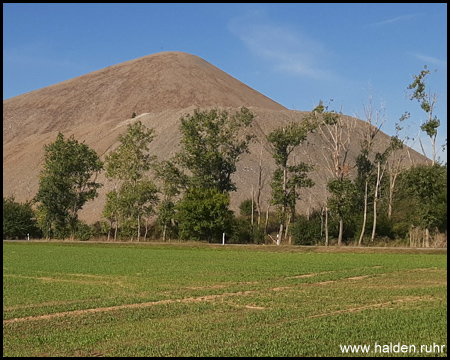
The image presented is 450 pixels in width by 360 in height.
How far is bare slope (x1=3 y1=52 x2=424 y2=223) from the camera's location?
99062 millimetres

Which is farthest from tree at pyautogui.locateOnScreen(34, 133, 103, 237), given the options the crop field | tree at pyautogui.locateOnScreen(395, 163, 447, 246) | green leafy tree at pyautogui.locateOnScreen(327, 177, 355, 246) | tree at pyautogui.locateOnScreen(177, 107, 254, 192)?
the crop field

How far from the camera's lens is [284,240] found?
211ft

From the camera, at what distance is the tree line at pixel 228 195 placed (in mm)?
58469

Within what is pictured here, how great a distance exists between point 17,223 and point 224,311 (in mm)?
62626

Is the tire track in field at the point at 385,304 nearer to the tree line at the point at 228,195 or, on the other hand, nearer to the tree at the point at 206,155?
the tree line at the point at 228,195

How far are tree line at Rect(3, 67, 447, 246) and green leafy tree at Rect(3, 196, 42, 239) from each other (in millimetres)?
117

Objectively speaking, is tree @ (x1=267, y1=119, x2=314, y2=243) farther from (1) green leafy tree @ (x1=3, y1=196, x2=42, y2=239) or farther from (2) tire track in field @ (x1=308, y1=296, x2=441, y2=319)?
(2) tire track in field @ (x1=308, y1=296, x2=441, y2=319)

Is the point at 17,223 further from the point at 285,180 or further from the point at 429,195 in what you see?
the point at 429,195

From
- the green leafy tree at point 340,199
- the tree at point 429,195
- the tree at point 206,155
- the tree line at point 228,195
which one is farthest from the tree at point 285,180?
the tree at point 429,195

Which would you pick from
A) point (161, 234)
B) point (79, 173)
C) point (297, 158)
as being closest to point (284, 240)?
point (161, 234)

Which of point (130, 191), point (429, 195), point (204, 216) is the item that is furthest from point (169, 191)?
point (429, 195)

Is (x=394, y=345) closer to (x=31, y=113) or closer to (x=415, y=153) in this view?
(x=415, y=153)

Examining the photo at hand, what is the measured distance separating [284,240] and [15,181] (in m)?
69.2

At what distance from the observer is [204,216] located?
61.2 metres
